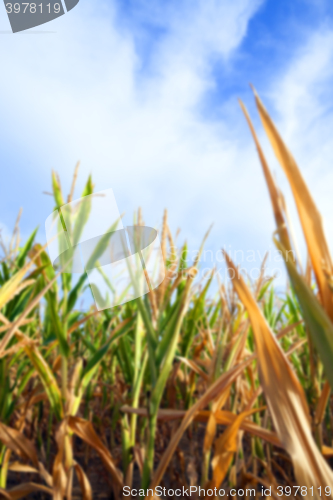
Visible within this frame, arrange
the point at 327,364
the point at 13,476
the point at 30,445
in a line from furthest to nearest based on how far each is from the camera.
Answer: the point at 13,476
the point at 30,445
the point at 327,364

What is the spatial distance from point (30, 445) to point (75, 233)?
23.3 inches

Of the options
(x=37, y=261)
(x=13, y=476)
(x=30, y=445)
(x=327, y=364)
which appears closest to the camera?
(x=327, y=364)

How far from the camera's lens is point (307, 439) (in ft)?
0.96

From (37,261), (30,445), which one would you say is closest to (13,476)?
(30,445)

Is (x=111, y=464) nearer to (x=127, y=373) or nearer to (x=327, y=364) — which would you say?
(x=127, y=373)

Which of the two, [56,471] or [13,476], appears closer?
[56,471]

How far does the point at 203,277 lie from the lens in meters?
1.10

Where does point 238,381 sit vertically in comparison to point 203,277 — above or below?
below

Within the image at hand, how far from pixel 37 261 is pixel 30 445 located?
1.67 feet

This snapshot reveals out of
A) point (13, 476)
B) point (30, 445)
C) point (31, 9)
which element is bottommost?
point (13, 476)

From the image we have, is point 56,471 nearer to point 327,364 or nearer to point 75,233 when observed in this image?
point 75,233

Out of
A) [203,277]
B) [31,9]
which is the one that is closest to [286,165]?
[203,277]

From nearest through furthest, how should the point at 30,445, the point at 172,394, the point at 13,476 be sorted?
the point at 30,445 → the point at 172,394 → the point at 13,476

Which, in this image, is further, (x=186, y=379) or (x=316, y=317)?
(x=186, y=379)
